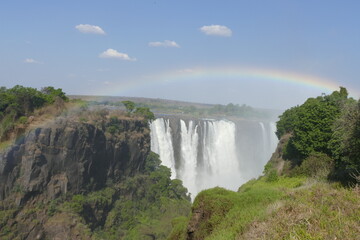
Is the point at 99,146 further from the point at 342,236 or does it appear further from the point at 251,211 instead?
the point at 342,236

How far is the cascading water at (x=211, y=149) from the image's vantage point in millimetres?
42969

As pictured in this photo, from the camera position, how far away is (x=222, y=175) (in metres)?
47.2

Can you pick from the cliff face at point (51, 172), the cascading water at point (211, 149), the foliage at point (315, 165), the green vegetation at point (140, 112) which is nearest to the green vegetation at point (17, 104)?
the cliff face at point (51, 172)

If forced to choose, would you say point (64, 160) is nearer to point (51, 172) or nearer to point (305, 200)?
point (51, 172)

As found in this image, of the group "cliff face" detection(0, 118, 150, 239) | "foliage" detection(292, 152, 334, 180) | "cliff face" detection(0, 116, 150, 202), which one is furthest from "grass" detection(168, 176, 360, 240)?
"cliff face" detection(0, 116, 150, 202)

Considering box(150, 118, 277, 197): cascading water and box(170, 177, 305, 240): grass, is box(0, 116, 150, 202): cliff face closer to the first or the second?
box(150, 118, 277, 197): cascading water

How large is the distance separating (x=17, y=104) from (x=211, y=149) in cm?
2584

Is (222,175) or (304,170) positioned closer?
(304,170)

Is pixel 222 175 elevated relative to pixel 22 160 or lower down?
lower down

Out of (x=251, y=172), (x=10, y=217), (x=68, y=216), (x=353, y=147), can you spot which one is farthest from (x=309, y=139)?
(x=251, y=172)

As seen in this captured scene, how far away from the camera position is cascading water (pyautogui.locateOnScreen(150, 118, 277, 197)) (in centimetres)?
4297

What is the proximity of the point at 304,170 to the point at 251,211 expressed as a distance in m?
11.0

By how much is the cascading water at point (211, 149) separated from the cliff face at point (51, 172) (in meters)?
8.18

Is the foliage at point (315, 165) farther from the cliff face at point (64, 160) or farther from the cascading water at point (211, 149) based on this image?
the cascading water at point (211, 149)
